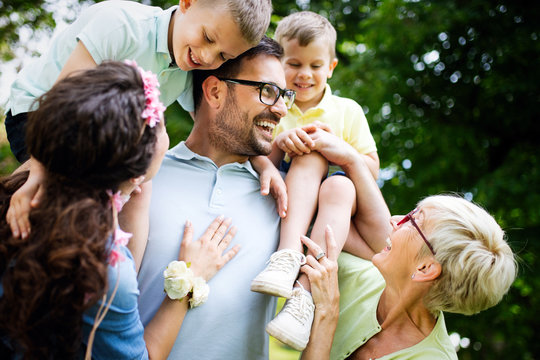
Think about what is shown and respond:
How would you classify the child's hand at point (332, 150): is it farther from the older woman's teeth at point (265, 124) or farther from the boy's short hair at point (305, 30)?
the boy's short hair at point (305, 30)

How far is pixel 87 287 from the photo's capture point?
144 cm

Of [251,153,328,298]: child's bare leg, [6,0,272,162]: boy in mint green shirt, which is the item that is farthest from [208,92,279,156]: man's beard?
[6,0,272,162]: boy in mint green shirt

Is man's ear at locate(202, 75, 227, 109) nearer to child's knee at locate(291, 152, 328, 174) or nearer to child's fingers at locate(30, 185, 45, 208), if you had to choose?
child's knee at locate(291, 152, 328, 174)

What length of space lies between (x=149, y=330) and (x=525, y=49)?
15.6ft

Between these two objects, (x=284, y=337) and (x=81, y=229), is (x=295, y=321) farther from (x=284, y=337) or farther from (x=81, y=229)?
(x=81, y=229)

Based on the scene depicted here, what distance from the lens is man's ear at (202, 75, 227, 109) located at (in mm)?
2623

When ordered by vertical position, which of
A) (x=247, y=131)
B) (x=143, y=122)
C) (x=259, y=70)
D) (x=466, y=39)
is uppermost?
(x=143, y=122)

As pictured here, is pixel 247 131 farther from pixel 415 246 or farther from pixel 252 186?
pixel 415 246

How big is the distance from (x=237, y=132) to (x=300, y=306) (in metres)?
1.02

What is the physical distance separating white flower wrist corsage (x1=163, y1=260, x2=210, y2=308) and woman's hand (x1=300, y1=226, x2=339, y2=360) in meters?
0.48

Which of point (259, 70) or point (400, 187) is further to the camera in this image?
point (400, 187)

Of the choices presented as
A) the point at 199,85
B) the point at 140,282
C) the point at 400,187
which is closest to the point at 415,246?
the point at 140,282

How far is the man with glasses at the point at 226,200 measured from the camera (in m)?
2.14

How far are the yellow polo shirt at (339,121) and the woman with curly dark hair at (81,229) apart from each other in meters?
1.46
